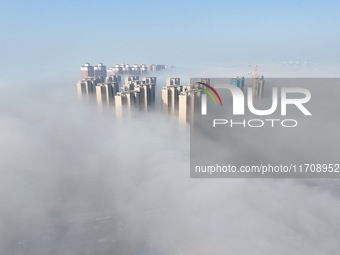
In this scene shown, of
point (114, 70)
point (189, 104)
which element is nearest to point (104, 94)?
point (189, 104)

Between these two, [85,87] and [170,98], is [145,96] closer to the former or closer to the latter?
[170,98]

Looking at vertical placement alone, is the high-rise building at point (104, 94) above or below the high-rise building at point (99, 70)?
below

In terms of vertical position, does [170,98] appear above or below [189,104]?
above

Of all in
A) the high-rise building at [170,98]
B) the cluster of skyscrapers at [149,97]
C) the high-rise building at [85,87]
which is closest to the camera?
the cluster of skyscrapers at [149,97]

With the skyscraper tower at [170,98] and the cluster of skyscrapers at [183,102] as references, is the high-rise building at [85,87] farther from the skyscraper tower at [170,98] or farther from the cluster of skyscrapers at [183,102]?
the cluster of skyscrapers at [183,102]

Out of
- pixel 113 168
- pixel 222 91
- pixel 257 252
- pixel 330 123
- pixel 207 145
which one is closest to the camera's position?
pixel 257 252

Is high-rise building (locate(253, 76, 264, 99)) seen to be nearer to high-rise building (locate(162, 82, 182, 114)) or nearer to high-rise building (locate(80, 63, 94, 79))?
high-rise building (locate(162, 82, 182, 114))

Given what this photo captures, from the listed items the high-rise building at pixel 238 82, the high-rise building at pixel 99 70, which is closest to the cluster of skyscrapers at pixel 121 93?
the high-rise building at pixel 238 82

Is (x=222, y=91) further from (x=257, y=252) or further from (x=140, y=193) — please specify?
(x=257, y=252)

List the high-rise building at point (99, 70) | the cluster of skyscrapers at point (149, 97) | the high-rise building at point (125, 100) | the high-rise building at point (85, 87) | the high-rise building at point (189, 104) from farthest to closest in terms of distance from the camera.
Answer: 1. the high-rise building at point (99, 70)
2. the high-rise building at point (85, 87)
3. the high-rise building at point (125, 100)
4. the cluster of skyscrapers at point (149, 97)
5. the high-rise building at point (189, 104)

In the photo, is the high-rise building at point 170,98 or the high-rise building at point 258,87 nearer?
the high-rise building at point 170,98

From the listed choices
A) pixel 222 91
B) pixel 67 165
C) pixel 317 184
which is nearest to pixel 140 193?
pixel 67 165
